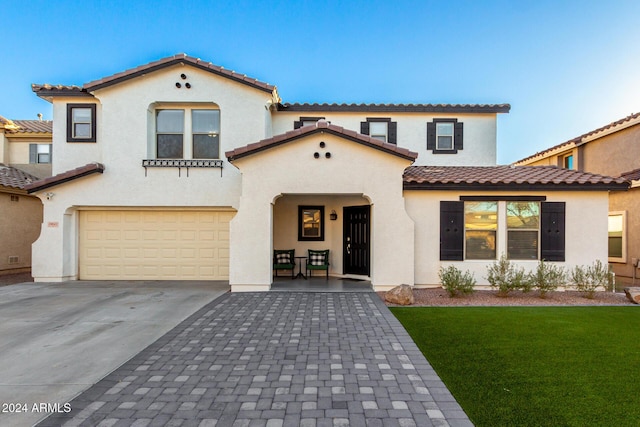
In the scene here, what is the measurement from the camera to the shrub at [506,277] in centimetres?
903

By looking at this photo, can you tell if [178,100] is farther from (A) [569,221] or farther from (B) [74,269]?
(A) [569,221]

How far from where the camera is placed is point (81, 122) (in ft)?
38.3

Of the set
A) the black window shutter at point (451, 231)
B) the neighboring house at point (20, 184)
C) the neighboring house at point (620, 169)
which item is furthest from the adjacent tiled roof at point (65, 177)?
the neighboring house at point (620, 169)

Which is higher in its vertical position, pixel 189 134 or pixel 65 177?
pixel 189 134

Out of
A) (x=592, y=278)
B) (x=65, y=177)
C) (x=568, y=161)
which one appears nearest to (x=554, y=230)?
(x=592, y=278)

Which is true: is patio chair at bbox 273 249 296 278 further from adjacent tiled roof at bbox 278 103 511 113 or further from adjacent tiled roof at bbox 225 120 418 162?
adjacent tiled roof at bbox 278 103 511 113

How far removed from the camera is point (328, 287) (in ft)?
32.3

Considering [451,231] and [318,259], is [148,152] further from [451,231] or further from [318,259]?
[451,231]

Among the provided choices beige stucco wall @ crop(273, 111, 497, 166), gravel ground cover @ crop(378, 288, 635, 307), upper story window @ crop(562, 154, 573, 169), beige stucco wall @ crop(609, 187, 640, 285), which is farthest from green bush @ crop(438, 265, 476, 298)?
upper story window @ crop(562, 154, 573, 169)

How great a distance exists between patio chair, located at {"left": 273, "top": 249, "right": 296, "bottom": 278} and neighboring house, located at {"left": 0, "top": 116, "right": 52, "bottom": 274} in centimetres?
1058

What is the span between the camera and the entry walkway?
339 centimetres

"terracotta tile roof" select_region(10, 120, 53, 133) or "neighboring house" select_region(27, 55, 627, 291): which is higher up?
"terracotta tile roof" select_region(10, 120, 53, 133)

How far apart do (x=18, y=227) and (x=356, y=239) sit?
45.8ft

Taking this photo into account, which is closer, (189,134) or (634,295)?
(634,295)
